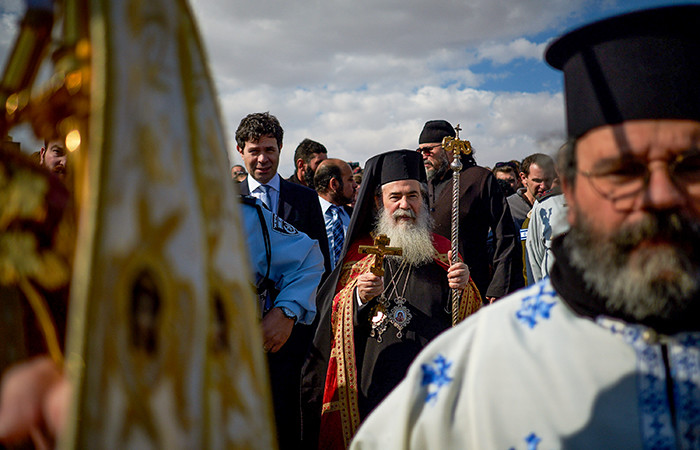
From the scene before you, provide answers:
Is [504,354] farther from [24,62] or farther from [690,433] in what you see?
[24,62]

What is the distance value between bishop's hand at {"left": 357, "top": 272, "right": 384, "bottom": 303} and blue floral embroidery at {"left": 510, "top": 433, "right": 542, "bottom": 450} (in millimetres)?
2593

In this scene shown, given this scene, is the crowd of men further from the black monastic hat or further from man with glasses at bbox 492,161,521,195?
man with glasses at bbox 492,161,521,195

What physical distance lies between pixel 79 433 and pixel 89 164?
11.0 inches

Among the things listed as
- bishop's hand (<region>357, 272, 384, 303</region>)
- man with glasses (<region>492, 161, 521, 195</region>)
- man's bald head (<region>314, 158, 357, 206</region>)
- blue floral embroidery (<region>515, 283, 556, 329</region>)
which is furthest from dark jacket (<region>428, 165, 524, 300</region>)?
man with glasses (<region>492, 161, 521, 195</region>)

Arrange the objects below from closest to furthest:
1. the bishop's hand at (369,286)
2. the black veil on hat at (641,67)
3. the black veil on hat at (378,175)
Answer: the black veil on hat at (641,67) < the bishop's hand at (369,286) < the black veil on hat at (378,175)

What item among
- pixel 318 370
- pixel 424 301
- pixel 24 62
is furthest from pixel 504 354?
pixel 318 370

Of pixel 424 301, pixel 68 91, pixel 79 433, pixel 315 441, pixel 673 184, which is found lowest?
pixel 315 441

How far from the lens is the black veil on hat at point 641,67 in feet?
4.43

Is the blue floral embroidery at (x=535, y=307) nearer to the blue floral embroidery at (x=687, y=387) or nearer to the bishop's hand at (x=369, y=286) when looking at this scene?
the blue floral embroidery at (x=687, y=387)

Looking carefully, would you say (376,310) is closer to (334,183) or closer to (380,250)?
(380,250)

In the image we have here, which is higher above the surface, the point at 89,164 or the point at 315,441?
the point at 89,164

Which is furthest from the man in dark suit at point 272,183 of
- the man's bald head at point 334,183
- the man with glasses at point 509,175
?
the man with glasses at point 509,175

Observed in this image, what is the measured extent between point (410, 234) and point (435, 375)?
9.76 ft

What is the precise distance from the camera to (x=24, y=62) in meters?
0.67
